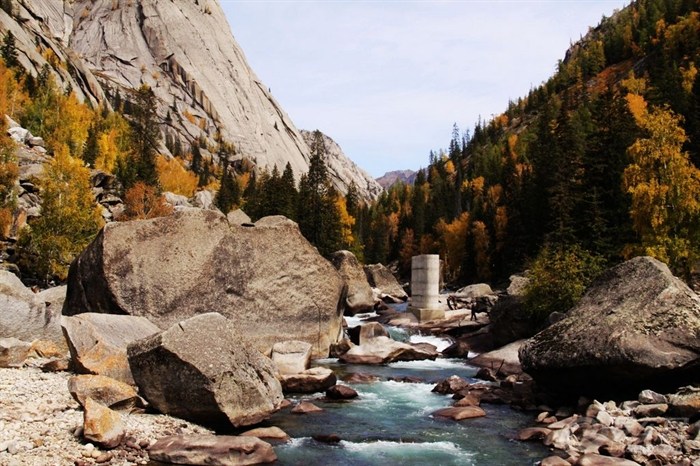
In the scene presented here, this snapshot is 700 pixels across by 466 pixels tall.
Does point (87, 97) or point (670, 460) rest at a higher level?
point (87, 97)

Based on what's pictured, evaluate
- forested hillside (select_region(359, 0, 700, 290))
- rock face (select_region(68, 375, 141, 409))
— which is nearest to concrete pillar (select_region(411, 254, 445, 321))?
forested hillside (select_region(359, 0, 700, 290))

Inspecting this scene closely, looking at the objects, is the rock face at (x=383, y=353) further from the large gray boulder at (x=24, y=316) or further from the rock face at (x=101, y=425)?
the rock face at (x=101, y=425)

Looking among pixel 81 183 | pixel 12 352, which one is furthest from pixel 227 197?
pixel 12 352

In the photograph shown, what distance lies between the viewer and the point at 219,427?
53.0 ft

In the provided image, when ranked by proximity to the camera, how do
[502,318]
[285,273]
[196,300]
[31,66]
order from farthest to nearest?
1. [31,66]
2. [502,318]
3. [285,273]
4. [196,300]

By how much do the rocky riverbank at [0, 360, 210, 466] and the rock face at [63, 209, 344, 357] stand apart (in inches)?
314

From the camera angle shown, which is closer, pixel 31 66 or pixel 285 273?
pixel 285 273

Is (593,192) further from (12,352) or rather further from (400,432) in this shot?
(12,352)

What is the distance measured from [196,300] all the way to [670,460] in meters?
19.5

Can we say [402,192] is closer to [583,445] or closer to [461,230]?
[461,230]

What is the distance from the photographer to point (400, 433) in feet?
57.1

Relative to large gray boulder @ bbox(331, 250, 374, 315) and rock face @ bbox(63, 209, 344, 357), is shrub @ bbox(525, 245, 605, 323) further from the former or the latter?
large gray boulder @ bbox(331, 250, 374, 315)

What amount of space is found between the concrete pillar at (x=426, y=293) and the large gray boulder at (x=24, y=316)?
97.9 feet

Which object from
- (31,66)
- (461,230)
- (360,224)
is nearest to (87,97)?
(31,66)
